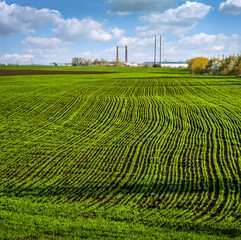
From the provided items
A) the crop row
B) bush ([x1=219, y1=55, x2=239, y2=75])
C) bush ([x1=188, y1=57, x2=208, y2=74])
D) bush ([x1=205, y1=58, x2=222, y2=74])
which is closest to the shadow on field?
the crop row

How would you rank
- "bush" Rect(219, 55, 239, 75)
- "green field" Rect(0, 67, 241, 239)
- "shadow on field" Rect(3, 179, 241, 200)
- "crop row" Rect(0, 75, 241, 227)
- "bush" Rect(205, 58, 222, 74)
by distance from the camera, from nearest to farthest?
"green field" Rect(0, 67, 241, 239)
"crop row" Rect(0, 75, 241, 227)
"shadow on field" Rect(3, 179, 241, 200)
"bush" Rect(219, 55, 239, 75)
"bush" Rect(205, 58, 222, 74)

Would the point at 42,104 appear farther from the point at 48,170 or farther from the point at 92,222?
the point at 92,222

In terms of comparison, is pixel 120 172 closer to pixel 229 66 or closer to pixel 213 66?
pixel 229 66

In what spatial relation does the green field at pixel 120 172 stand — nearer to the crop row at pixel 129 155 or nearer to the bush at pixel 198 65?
the crop row at pixel 129 155

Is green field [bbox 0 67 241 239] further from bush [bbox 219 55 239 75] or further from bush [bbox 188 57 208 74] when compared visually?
bush [bbox 188 57 208 74]

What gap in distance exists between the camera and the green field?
9.21m

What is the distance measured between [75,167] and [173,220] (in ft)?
21.4

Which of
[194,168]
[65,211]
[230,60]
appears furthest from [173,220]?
[230,60]

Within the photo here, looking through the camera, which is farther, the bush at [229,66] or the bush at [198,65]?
the bush at [198,65]

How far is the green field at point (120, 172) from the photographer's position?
9213 mm

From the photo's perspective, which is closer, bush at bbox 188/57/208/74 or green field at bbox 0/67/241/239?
green field at bbox 0/67/241/239

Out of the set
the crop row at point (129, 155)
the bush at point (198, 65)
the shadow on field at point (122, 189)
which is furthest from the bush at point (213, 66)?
the shadow on field at point (122, 189)

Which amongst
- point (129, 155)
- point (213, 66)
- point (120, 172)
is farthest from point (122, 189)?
point (213, 66)

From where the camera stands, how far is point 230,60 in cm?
7150
